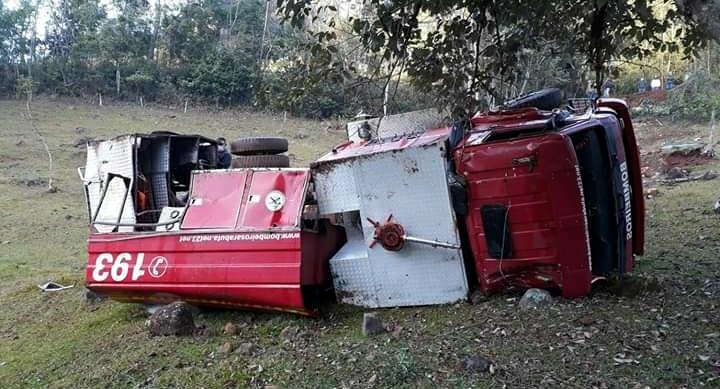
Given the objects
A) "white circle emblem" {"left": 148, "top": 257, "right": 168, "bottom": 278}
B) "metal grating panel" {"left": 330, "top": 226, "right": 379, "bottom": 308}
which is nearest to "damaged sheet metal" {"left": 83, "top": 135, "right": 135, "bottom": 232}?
"white circle emblem" {"left": 148, "top": 257, "right": 168, "bottom": 278}

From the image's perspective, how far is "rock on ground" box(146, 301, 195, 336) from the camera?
4.48m

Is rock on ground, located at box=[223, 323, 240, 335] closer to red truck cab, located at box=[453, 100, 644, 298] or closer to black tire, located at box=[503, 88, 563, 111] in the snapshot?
red truck cab, located at box=[453, 100, 644, 298]

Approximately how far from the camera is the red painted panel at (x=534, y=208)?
4.00m

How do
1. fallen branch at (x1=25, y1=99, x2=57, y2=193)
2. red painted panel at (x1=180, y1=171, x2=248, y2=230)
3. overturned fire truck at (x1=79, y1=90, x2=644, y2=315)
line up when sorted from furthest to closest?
fallen branch at (x1=25, y1=99, x2=57, y2=193) < red painted panel at (x1=180, y1=171, x2=248, y2=230) < overturned fire truck at (x1=79, y1=90, x2=644, y2=315)

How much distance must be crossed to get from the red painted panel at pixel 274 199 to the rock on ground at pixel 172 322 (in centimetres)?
77

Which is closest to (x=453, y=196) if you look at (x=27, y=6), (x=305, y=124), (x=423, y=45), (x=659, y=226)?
(x=423, y=45)

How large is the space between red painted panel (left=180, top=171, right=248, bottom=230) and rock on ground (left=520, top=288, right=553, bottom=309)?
2.25 meters

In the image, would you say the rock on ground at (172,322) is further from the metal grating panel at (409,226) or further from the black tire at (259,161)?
the black tire at (259,161)

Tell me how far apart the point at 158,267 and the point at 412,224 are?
2.08 metres

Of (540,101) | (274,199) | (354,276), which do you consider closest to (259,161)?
(274,199)

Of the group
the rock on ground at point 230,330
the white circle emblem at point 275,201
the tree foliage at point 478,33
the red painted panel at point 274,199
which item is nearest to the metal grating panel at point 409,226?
the red painted panel at point 274,199

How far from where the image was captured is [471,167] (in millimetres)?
4281

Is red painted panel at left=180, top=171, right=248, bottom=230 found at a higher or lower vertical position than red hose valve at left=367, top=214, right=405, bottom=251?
higher

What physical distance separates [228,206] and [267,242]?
0.55 meters
